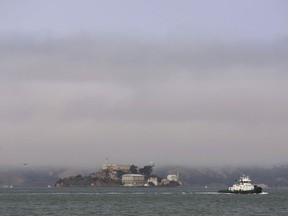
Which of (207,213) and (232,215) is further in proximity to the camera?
(207,213)

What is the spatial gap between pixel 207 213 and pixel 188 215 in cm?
999

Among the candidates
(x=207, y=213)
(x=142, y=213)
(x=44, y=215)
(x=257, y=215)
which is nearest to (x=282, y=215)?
(x=257, y=215)

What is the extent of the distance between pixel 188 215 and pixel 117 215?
661 inches

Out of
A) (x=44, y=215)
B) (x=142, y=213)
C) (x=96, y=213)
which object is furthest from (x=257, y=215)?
(x=44, y=215)

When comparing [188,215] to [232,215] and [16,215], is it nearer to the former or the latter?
[232,215]

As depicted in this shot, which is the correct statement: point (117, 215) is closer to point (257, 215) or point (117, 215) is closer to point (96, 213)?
point (96, 213)

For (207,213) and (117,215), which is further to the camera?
(207,213)

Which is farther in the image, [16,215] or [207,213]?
[207,213]

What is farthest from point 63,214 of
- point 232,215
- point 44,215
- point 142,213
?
point 232,215

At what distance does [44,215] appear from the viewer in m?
146

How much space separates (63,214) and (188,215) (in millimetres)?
29691

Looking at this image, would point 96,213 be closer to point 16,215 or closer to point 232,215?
point 16,215

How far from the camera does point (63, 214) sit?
14638cm

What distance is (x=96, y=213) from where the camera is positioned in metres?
Answer: 148
